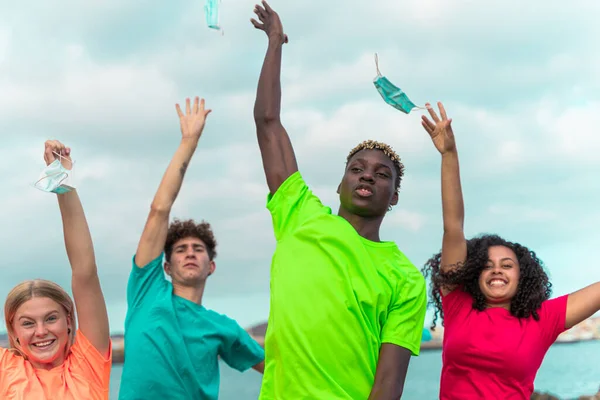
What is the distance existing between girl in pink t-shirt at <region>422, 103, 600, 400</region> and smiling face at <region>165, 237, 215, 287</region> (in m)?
1.68

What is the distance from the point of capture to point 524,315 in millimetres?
5488

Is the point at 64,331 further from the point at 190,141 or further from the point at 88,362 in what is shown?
the point at 190,141

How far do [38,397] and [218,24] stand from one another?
239 cm

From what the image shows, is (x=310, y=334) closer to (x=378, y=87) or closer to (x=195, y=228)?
(x=378, y=87)

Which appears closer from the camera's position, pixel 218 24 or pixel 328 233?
pixel 328 233

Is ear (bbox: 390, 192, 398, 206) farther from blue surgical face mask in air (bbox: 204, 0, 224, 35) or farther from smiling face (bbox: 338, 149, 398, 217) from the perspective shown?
blue surgical face mask in air (bbox: 204, 0, 224, 35)

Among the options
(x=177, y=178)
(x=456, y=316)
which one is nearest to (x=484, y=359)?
(x=456, y=316)

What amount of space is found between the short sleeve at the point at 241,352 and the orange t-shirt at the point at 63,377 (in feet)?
5.70

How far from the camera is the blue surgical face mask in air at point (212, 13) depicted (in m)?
5.05

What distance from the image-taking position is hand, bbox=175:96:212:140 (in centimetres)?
526

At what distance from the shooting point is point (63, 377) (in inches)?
171

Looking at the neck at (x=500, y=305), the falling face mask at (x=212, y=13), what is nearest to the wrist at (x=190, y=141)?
the falling face mask at (x=212, y=13)

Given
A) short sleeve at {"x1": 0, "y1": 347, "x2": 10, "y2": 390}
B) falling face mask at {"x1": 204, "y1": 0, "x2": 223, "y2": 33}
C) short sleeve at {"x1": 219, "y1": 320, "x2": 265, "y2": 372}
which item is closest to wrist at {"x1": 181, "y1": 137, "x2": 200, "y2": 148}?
falling face mask at {"x1": 204, "y1": 0, "x2": 223, "y2": 33}

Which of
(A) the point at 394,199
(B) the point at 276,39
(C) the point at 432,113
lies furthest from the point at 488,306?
(B) the point at 276,39
